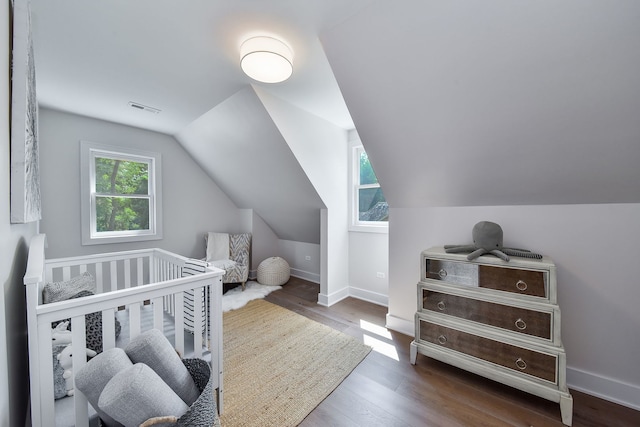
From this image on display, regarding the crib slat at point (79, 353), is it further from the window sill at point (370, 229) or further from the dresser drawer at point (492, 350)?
the window sill at point (370, 229)

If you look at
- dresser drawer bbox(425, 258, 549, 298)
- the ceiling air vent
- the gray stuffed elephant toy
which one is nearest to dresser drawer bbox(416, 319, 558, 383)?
dresser drawer bbox(425, 258, 549, 298)

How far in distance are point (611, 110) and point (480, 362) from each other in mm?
1678

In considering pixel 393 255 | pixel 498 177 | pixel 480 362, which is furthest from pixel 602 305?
pixel 393 255

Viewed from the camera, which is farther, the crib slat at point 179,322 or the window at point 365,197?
the window at point 365,197

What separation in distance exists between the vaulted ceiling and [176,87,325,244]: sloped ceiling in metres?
0.35

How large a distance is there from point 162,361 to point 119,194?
10.0 ft

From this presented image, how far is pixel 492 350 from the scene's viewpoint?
170cm

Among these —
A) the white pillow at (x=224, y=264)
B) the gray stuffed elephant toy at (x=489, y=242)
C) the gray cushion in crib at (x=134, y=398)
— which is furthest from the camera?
the white pillow at (x=224, y=264)

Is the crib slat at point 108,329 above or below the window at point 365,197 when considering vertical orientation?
below

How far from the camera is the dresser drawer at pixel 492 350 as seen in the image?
1.52 m

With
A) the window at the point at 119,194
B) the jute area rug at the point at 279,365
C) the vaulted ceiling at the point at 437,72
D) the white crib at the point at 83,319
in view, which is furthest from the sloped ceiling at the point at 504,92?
the window at the point at 119,194

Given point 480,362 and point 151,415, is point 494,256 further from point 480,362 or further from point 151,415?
point 151,415

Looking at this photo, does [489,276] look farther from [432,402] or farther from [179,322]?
[179,322]

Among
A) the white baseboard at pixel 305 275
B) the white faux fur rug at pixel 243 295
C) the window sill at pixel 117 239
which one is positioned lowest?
the white faux fur rug at pixel 243 295
